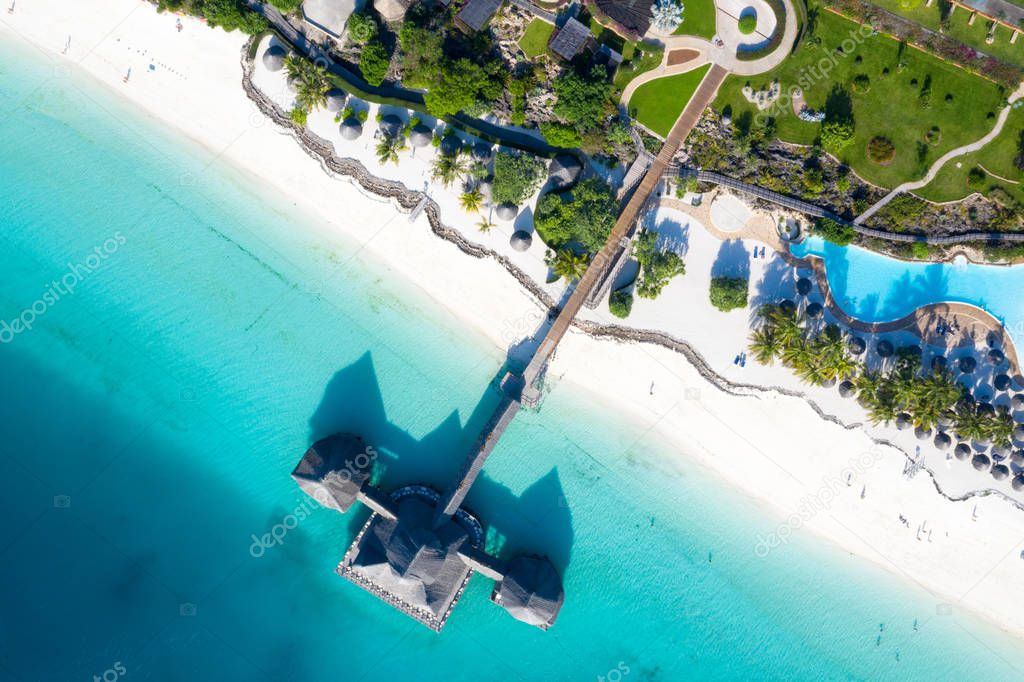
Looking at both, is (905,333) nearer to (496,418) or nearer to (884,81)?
(884,81)

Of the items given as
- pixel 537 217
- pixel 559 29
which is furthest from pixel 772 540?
pixel 559 29

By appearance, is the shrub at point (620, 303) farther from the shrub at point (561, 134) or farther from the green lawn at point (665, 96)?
the green lawn at point (665, 96)

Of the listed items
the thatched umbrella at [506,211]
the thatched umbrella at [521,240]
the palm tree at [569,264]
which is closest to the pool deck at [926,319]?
the palm tree at [569,264]

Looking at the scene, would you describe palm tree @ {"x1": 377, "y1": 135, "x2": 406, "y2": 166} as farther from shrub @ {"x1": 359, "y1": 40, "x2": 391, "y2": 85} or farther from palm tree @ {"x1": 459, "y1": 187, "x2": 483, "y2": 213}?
palm tree @ {"x1": 459, "y1": 187, "x2": 483, "y2": 213}

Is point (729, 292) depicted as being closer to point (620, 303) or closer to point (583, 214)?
point (620, 303)

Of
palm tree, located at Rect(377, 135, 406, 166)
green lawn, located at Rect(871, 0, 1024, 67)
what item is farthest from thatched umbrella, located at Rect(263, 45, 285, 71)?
green lawn, located at Rect(871, 0, 1024, 67)

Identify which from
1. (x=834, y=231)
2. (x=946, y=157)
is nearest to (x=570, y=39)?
(x=834, y=231)

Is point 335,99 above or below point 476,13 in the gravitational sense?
below
